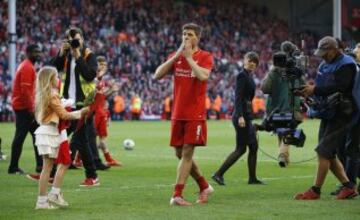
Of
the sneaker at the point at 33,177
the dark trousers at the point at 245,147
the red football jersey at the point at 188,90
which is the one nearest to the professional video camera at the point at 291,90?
the dark trousers at the point at 245,147

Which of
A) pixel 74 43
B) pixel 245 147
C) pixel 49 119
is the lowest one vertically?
pixel 245 147

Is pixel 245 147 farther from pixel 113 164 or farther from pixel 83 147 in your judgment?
pixel 113 164

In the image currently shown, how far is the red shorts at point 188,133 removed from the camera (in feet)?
38.5

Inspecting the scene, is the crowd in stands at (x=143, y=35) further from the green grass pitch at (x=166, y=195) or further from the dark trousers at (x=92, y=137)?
the dark trousers at (x=92, y=137)

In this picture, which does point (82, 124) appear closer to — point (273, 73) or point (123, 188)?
point (123, 188)

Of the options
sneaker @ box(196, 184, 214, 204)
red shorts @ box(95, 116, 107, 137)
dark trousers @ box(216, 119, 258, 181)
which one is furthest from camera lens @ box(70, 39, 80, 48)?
red shorts @ box(95, 116, 107, 137)

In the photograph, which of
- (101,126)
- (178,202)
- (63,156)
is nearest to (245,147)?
(178,202)

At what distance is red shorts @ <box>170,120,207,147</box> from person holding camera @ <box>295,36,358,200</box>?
1.42 metres

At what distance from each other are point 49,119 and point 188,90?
175cm

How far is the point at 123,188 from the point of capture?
541 inches

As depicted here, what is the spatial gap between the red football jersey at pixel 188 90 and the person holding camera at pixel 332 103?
4.42ft

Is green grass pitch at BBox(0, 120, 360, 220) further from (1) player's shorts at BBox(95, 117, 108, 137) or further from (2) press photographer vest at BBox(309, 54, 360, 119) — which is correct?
(2) press photographer vest at BBox(309, 54, 360, 119)

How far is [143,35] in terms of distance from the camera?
165ft

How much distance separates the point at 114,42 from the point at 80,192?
35288 millimetres
